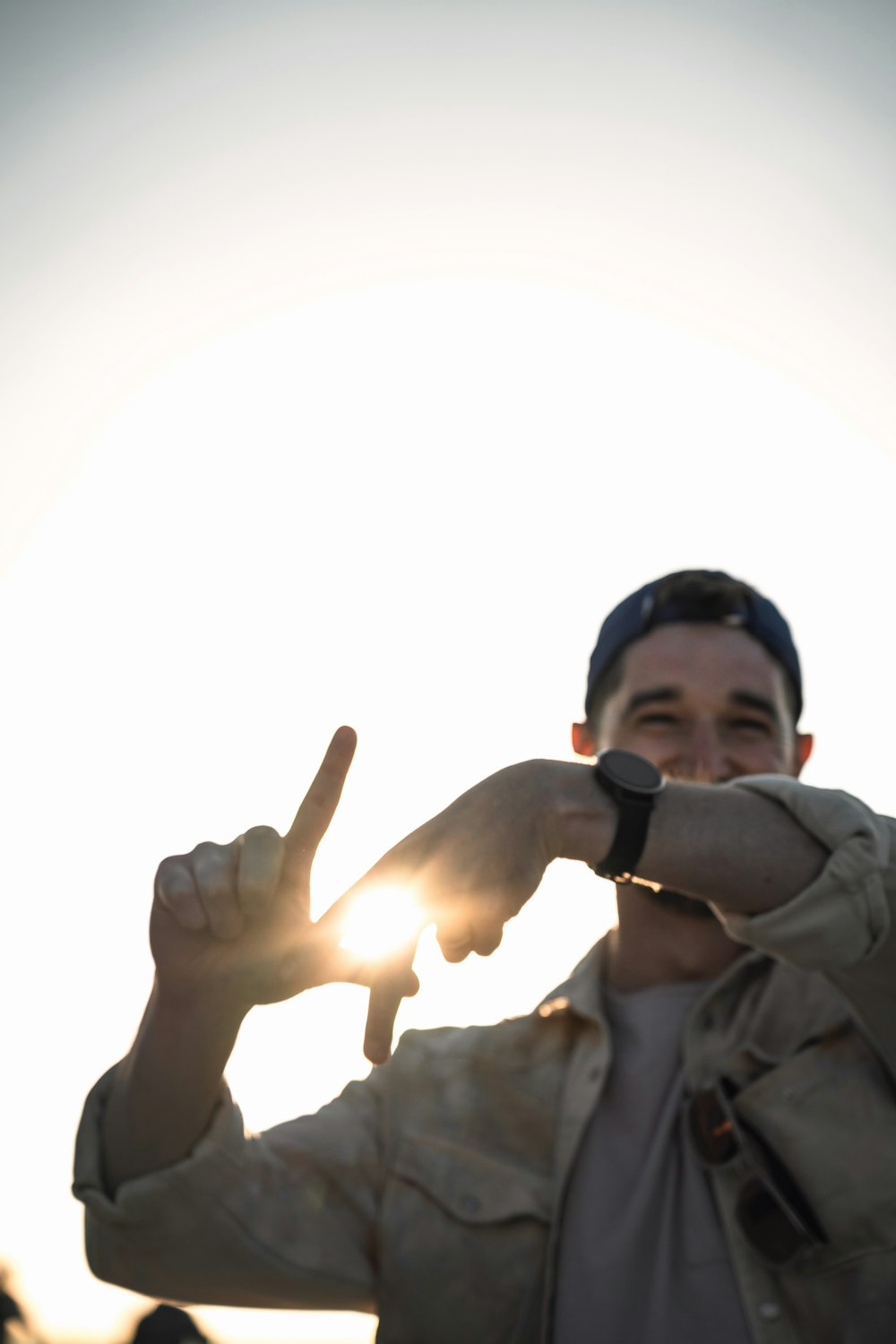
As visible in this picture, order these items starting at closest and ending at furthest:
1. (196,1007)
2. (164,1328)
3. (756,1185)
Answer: (196,1007), (756,1185), (164,1328)

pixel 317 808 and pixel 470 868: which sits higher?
pixel 317 808

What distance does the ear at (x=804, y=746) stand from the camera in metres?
3.91

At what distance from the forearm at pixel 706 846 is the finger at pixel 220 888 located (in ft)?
2.29

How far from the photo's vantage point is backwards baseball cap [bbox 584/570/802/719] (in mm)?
3672

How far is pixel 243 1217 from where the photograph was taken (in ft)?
8.20

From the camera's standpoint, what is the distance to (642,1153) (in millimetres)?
2764

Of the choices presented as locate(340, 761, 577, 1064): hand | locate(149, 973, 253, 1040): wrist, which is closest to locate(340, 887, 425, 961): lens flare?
locate(340, 761, 577, 1064): hand

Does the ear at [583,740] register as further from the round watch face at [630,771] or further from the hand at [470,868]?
the hand at [470,868]

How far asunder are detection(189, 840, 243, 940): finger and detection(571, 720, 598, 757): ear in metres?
2.01

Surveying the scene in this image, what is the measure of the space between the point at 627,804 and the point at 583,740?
6.62 feet

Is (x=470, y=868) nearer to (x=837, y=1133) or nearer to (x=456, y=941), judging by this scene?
(x=456, y=941)

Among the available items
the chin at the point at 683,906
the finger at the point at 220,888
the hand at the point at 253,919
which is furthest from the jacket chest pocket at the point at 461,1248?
the finger at the point at 220,888

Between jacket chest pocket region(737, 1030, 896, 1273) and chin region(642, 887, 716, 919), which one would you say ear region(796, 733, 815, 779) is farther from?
jacket chest pocket region(737, 1030, 896, 1273)

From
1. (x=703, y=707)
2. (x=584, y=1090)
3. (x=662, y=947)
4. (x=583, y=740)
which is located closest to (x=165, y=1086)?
(x=584, y=1090)
